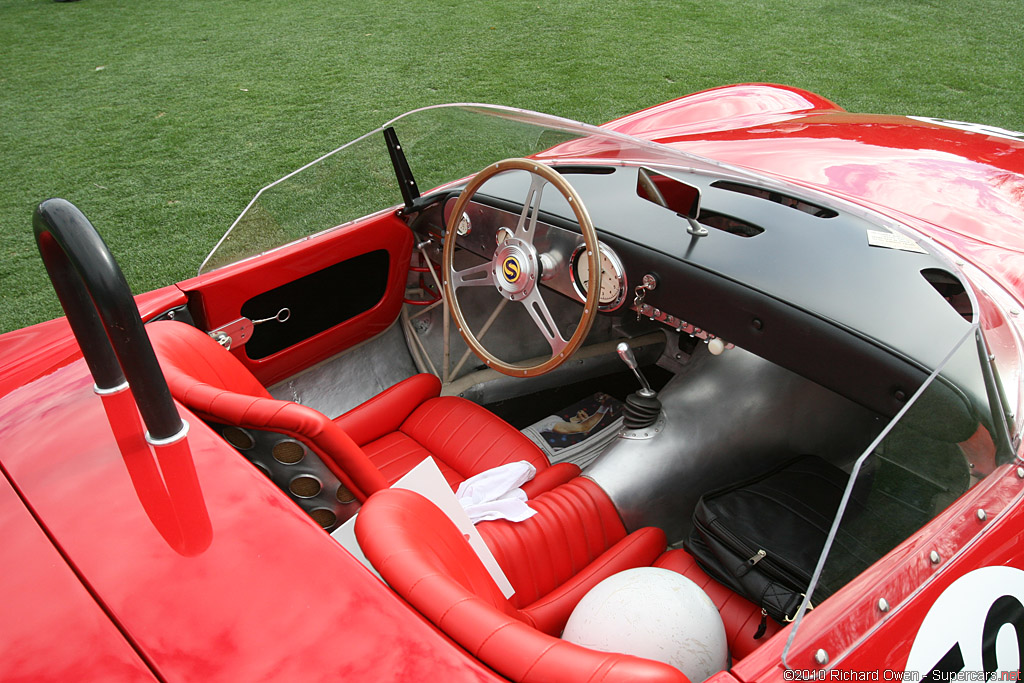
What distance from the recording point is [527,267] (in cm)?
201

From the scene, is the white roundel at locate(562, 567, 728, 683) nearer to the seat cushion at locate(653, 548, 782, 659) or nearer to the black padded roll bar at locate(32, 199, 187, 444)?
the seat cushion at locate(653, 548, 782, 659)

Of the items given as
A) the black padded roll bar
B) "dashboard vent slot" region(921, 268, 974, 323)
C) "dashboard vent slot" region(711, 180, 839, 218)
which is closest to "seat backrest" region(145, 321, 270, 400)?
the black padded roll bar

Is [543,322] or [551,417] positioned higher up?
[543,322]

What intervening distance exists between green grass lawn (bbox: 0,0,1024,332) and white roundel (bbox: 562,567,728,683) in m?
3.29

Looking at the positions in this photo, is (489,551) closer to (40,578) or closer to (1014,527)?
(40,578)

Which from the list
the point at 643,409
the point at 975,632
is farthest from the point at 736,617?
the point at 643,409

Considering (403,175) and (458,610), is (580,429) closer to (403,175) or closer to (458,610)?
(403,175)

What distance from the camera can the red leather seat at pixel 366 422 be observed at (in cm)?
141

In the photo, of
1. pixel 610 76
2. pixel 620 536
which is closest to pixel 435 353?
pixel 620 536

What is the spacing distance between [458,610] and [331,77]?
650cm

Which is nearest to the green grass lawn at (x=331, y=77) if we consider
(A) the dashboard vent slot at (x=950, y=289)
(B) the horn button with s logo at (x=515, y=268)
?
(B) the horn button with s logo at (x=515, y=268)

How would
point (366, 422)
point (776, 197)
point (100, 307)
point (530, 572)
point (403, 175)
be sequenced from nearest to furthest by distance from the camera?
1. point (100, 307)
2. point (530, 572)
3. point (776, 197)
4. point (366, 422)
5. point (403, 175)

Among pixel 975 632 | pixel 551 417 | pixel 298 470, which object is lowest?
pixel 551 417

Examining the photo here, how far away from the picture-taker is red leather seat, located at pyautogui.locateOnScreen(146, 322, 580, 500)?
1.41 meters
